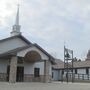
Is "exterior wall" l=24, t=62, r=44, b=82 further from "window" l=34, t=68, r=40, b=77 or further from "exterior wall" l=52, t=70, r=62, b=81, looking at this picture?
"exterior wall" l=52, t=70, r=62, b=81

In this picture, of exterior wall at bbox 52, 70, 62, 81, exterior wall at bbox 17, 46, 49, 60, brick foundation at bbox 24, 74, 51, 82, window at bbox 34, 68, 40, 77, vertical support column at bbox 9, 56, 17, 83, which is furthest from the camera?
exterior wall at bbox 52, 70, 62, 81

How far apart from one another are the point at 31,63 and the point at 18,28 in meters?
11.4

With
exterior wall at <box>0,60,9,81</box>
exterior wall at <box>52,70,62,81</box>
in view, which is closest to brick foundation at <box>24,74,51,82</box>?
exterior wall at <box>0,60,9,81</box>

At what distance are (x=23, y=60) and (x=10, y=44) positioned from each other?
291 centimetres

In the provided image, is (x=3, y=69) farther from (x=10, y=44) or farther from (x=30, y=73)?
(x=30, y=73)

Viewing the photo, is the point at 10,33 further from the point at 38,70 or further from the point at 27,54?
the point at 27,54

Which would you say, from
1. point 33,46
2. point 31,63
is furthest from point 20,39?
point 33,46

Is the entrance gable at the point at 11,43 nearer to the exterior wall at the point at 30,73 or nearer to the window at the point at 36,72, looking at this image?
the exterior wall at the point at 30,73

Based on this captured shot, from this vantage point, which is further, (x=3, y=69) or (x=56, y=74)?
(x=56, y=74)

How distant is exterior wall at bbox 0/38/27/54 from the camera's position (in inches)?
1281

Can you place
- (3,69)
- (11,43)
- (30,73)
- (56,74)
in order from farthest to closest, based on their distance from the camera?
1. (56,74)
2. (30,73)
3. (11,43)
4. (3,69)

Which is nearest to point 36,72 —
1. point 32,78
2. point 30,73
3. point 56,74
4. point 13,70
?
point 30,73

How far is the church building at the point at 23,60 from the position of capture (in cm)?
2836

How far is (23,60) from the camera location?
1294 inches
